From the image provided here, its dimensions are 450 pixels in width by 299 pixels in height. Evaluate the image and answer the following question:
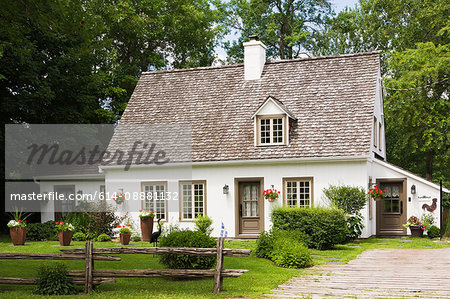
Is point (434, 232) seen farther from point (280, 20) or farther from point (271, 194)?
point (280, 20)

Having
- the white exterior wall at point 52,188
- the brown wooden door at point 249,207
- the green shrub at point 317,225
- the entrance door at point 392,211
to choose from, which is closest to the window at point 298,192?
the brown wooden door at point 249,207

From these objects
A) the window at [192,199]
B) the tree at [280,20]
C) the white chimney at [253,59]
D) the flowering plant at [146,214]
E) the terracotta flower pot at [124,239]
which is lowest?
the terracotta flower pot at [124,239]

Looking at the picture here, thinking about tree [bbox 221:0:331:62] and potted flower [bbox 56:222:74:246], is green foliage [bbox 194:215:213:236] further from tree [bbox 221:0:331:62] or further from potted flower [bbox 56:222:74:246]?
tree [bbox 221:0:331:62]

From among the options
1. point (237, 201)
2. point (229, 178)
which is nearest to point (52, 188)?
point (229, 178)

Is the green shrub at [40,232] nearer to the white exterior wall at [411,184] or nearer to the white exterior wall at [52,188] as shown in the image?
the white exterior wall at [52,188]

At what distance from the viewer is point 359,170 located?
2061cm

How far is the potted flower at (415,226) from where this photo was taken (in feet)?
69.0

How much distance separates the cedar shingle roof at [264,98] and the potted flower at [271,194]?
1.31 meters

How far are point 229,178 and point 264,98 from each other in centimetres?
385

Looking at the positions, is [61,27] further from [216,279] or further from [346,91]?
[346,91]

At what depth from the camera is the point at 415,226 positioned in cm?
2109

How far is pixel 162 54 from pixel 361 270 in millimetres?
27748

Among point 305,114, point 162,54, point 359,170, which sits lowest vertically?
point 359,170

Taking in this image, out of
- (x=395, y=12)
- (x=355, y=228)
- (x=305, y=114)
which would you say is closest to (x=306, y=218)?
(x=355, y=228)
